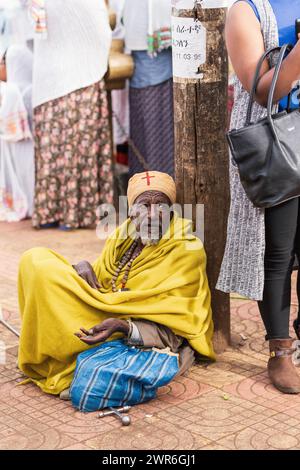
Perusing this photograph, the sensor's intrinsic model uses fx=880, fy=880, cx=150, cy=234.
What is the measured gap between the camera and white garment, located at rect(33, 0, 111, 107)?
7.22 meters

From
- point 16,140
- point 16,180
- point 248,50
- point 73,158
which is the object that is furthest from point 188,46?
point 16,180

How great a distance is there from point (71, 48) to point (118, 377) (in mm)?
4022

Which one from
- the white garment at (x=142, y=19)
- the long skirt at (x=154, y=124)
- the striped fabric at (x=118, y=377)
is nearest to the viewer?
the striped fabric at (x=118, y=377)

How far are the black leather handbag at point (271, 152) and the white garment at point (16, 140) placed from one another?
4.31m

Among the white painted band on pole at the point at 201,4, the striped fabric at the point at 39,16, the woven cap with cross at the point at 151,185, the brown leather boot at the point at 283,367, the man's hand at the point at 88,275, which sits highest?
the striped fabric at the point at 39,16

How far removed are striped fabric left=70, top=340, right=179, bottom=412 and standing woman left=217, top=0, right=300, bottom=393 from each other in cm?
50

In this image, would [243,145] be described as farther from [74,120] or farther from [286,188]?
[74,120]

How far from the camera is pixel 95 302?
4203 mm

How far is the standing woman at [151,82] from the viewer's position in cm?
750

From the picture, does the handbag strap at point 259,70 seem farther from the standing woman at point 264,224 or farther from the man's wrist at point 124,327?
the man's wrist at point 124,327

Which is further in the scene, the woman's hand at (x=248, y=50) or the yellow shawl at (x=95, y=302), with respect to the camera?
the yellow shawl at (x=95, y=302)

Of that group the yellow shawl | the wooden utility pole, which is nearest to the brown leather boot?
the yellow shawl

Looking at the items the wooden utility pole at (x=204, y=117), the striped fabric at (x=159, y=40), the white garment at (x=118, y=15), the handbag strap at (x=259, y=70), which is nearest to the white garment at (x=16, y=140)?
the white garment at (x=118, y=15)
